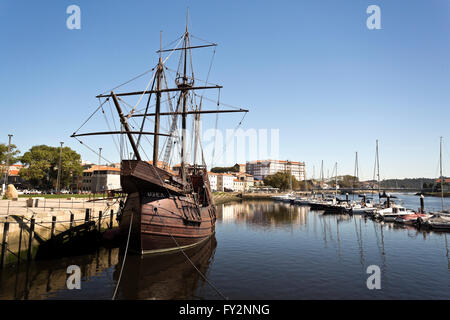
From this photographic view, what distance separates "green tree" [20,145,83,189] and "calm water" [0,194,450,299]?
175ft

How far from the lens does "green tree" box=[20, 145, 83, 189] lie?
59438mm

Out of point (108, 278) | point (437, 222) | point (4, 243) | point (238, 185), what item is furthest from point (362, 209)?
point (238, 185)

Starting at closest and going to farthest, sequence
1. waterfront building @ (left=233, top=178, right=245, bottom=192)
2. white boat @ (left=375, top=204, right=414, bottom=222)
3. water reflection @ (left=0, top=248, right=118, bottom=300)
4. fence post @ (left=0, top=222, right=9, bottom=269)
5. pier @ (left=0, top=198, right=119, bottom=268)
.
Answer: water reflection @ (left=0, top=248, right=118, bottom=300), fence post @ (left=0, top=222, right=9, bottom=269), pier @ (left=0, top=198, right=119, bottom=268), white boat @ (left=375, top=204, right=414, bottom=222), waterfront building @ (left=233, top=178, right=245, bottom=192)

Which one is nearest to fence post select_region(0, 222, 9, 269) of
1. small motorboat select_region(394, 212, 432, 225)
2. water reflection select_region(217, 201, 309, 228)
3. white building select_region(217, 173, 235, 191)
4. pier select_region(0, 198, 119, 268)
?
pier select_region(0, 198, 119, 268)

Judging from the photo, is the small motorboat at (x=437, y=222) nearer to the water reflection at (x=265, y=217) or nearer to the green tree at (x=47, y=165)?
the water reflection at (x=265, y=217)

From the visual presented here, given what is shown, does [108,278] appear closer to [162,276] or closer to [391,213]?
[162,276]

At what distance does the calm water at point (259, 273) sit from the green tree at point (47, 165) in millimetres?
53258

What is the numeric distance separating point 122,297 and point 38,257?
905 centimetres

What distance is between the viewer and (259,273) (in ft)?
48.5

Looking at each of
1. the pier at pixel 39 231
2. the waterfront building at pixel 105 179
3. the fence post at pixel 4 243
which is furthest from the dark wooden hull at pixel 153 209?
the waterfront building at pixel 105 179

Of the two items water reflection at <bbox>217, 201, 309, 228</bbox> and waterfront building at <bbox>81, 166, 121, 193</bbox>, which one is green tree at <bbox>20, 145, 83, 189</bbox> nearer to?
waterfront building at <bbox>81, 166, 121, 193</bbox>

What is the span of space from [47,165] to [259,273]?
6512 centimetres

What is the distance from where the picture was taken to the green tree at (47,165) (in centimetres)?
5944
